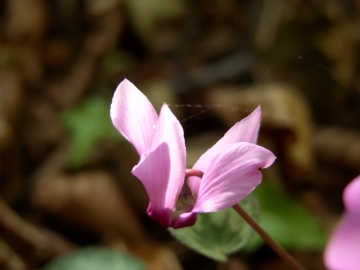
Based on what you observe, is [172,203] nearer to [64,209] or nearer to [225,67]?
[64,209]

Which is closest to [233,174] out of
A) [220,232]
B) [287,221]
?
[220,232]

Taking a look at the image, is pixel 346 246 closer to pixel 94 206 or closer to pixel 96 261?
pixel 96 261

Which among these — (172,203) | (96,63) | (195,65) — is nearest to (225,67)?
(195,65)

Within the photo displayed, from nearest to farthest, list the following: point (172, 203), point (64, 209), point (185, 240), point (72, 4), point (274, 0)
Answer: point (172, 203) → point (185, 240) → point (64, 209) → point (274, 0) → point (72, 4)

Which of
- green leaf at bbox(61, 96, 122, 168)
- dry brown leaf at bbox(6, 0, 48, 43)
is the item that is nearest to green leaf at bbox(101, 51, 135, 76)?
green leaf at bbox(61, 96, 122, 168)

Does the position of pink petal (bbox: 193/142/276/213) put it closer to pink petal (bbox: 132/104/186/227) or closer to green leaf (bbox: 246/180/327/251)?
pink petal (bbox: 132/104/186/227)

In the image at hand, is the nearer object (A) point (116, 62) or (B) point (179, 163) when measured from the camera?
(B) point (179, 163)

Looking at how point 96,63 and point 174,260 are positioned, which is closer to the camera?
point 174,260
